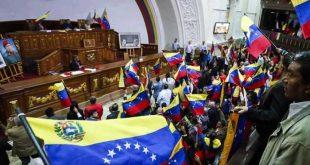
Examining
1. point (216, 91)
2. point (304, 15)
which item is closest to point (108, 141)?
point (304, 15)

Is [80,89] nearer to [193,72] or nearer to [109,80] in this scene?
[109,80]

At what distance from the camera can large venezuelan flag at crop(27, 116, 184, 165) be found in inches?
71.3

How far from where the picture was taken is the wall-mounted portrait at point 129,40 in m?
13.3

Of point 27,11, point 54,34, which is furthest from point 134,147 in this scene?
point 27,11

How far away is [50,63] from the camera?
31.6 feet

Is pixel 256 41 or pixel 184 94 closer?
pixel 256 41

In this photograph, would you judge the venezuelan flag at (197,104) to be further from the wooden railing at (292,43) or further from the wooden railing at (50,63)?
the wooden railing at (292,43)

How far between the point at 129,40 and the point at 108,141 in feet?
38.7

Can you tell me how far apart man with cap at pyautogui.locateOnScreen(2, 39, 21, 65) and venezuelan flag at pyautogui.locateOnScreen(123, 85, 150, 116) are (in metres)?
5.68

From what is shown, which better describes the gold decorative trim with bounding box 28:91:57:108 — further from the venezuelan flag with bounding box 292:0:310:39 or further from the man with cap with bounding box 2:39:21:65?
the venezuelan flag with bounding box 292:0:310:39

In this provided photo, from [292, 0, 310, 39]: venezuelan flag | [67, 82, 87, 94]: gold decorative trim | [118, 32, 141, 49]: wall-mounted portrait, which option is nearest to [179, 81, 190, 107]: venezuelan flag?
[292, 0, 310, 39]: venezuelan flag

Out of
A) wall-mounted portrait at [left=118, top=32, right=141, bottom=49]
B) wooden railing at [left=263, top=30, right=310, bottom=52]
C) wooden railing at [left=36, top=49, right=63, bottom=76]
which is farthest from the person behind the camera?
wooden railing at [left=263, top=30, right=310, bottom=52]

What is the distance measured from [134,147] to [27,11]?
11290 mm

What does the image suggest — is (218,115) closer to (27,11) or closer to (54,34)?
(54,34)
